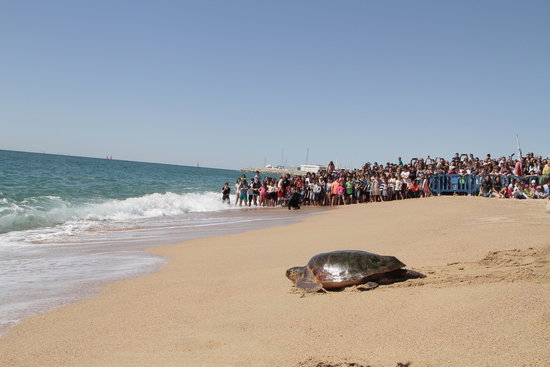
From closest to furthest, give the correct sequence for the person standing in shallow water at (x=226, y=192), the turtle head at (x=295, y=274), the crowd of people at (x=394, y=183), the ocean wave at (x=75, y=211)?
1. the turtle head at (x=295, y=274)
2. the ocean wave at (x=75, y=211)
3. the crowd of people at (x=394, y=183)
4. the person standing in shallow water at (x=226, y=192)

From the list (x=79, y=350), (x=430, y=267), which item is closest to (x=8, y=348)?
(x=79, y=350)

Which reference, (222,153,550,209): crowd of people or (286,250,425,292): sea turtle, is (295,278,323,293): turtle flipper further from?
(222,153,550,209): crowd of people

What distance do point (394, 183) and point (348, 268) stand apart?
14.7m

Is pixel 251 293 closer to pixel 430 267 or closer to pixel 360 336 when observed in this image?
pixel 360 336

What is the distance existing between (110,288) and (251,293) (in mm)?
1837

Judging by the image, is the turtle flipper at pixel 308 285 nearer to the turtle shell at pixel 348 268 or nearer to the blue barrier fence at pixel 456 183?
the turtle shell at pixel 348 268

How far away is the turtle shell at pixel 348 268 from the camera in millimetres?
4223

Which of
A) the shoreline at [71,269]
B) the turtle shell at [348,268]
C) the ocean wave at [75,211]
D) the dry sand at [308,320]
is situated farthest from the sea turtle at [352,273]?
the ocean wave at [75,211]

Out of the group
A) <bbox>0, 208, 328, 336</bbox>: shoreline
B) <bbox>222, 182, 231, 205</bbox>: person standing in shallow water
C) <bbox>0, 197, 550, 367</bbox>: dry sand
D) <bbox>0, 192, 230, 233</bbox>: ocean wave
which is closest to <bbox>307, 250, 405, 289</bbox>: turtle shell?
<bbox>0, 197, 550, 367</bbox>: dry sand

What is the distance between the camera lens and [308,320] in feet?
11.0

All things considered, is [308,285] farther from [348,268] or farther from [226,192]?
[226,192]

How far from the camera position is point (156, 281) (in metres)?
5.18

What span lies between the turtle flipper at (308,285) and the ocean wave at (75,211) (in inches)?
349

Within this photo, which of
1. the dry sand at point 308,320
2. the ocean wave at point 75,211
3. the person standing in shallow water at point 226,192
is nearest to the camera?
the dry sand at point 308,320
